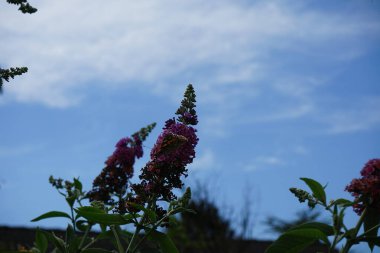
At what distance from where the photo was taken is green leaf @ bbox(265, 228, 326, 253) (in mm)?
1823

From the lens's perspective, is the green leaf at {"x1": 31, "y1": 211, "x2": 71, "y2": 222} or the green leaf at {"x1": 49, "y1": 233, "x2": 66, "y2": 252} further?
the green leaf at {"x1": 31, "y1": 211, "x2": 71, "y2": 222}

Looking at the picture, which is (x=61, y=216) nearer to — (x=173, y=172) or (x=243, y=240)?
(x=173, y=172)

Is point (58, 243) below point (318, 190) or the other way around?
below

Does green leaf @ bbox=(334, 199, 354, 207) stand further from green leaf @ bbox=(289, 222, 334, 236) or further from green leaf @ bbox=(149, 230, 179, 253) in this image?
green leaf @ bbox=(149, 230, 179, 253)

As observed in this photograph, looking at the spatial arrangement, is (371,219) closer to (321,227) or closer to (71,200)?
(321,227)

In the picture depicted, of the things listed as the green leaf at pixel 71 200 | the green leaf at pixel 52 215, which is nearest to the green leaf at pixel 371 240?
the green leaf at pixel 52 215


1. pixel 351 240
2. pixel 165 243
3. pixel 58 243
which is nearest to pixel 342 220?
pixel 351 240

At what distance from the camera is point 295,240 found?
1861 millimetres

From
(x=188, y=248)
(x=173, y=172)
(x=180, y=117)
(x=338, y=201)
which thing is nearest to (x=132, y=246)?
(x=173, y=172)

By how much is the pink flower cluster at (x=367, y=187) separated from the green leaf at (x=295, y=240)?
209mm

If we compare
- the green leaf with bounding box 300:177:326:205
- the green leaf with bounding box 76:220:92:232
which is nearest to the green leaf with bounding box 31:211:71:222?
the green leaf with bounding box 76:220:92:232

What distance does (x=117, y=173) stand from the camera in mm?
2758

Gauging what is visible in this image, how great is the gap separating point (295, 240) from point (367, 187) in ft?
1.05

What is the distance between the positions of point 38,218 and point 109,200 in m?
0.43
